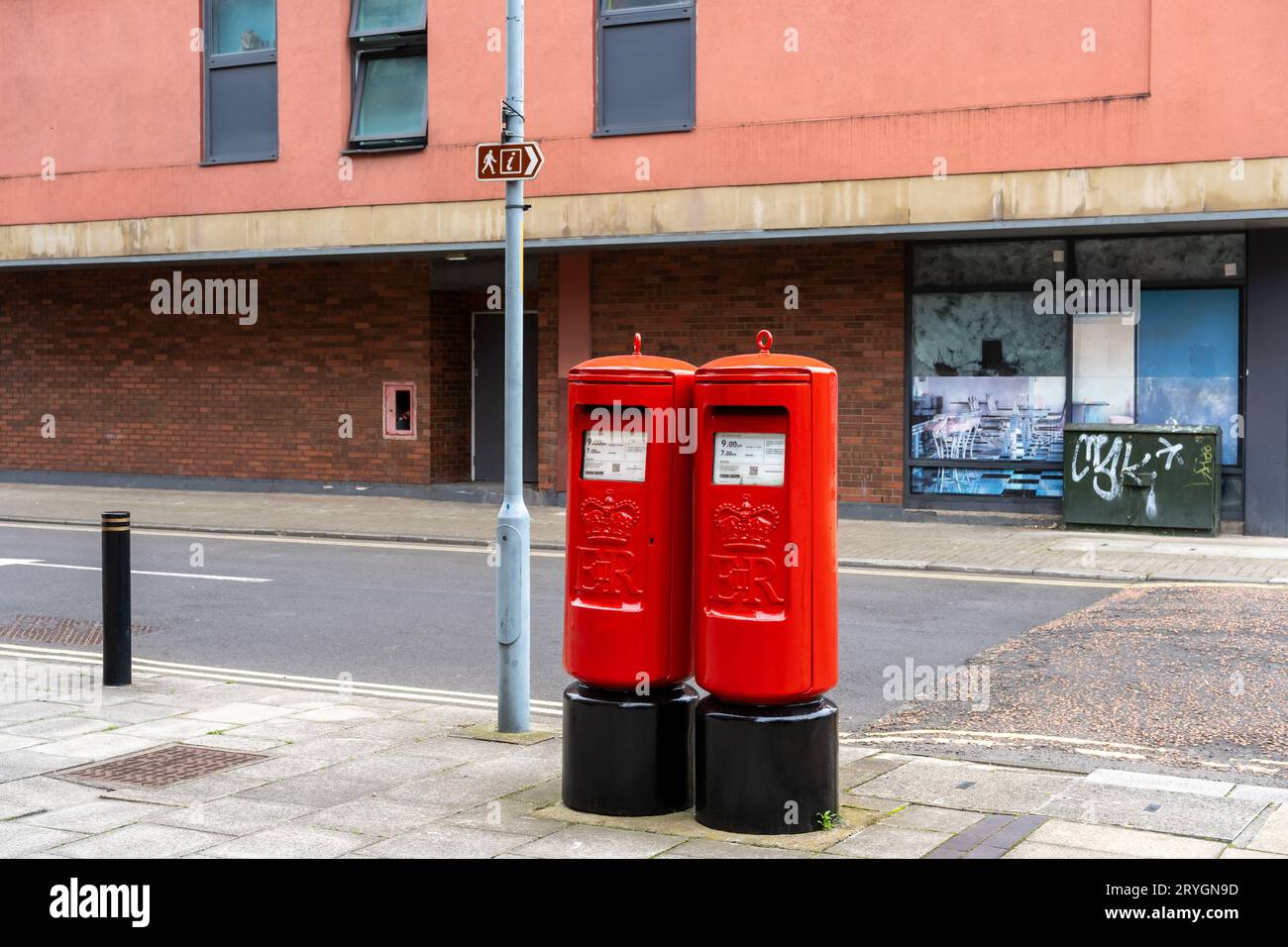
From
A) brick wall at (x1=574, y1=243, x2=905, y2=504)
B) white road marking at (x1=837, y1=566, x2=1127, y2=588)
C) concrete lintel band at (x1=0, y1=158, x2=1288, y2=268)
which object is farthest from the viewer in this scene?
brick wall at (x1=574, y1=243, x2=905, y2=504)

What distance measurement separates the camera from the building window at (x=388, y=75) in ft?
68.9

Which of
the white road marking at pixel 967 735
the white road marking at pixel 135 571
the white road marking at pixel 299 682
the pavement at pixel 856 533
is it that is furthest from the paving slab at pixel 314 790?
the pavement at pixel 856 533

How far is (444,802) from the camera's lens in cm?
637

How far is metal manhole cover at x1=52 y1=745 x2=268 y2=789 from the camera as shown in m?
6.79

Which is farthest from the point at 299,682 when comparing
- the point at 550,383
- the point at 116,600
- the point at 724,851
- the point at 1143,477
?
the point at 550,383

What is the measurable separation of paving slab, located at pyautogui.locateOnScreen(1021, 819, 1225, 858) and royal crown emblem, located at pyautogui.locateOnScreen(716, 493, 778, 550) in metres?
1.53

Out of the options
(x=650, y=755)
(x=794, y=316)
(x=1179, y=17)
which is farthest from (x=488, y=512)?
(x=650, y=755)

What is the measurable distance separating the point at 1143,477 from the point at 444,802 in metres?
12.6

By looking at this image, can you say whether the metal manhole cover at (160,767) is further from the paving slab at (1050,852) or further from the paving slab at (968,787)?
the paving slab at (1050,852)

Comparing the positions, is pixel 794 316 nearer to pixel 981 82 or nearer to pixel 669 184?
pixel 669 184

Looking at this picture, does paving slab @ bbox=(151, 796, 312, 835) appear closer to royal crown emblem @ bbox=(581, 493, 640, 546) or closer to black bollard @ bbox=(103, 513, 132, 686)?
royal crown emblem @ bbox=(581, 493, 640, 546)

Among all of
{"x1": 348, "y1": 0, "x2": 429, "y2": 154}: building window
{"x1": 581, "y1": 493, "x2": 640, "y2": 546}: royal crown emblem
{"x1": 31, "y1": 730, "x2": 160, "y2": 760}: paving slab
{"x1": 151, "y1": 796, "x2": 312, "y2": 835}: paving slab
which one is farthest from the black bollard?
{"x1": 348, "y1": 0, "x2": 429, "y2": 154}: building window

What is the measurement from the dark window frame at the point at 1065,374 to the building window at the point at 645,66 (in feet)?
11.6

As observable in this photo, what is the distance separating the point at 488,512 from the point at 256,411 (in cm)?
507
